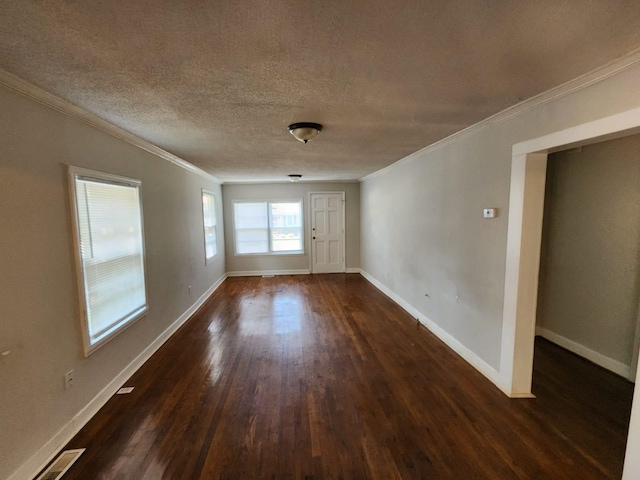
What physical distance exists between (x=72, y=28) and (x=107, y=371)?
98.9 inches

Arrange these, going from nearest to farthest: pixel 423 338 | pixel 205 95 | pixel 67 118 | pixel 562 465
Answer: pixel 562 465
pixel 205 95
pixel 67 118
pixel 423 338

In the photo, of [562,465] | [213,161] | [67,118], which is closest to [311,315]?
[213,161]

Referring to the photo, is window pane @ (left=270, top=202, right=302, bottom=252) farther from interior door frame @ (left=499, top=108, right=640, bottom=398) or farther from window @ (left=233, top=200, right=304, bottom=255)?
interior door frame @ (left=499, top=108, right=640, bottom=398)

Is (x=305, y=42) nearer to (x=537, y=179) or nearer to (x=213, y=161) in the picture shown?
(x=537, y=179)

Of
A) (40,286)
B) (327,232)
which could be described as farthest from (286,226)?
(40,286)

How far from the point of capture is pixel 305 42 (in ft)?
4.31

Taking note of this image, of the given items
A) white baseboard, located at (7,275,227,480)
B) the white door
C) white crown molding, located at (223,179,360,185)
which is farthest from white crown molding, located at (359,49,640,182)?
the white door

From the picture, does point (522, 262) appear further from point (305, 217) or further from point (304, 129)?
point (305, 217)

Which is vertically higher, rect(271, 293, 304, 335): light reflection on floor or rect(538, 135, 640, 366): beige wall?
rect(538, 135, 640, 366): beige wall

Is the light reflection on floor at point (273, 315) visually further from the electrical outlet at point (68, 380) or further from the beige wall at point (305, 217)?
the electrical outlet at point (68, 380)

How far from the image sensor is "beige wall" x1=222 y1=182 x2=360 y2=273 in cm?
706

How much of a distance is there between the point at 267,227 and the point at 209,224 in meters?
1.64

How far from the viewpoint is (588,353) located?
2953 mm

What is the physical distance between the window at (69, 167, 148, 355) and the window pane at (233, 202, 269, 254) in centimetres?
412
